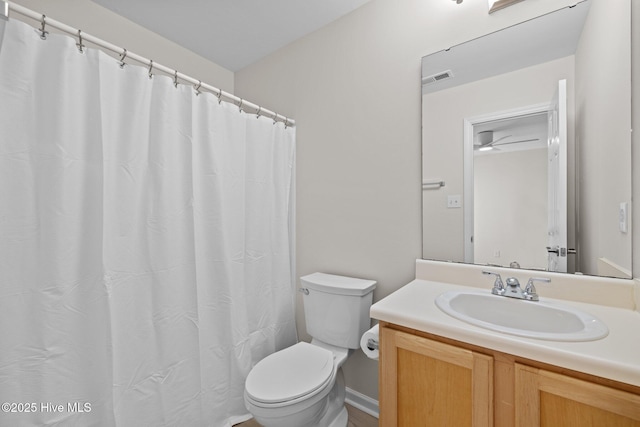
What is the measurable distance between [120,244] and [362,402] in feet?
5.35

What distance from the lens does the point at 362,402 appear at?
1732 millimetres

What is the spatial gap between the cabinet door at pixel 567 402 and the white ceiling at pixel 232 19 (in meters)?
2.00

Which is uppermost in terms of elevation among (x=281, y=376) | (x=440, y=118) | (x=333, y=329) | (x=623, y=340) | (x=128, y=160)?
(x=440, y=118)

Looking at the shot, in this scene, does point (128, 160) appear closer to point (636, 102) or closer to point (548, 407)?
point (548, 407)

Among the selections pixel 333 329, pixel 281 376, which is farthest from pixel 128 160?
pixel 333 329

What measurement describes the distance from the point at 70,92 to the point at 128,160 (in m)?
0.31

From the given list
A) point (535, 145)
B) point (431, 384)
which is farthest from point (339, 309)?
point (535, 145)

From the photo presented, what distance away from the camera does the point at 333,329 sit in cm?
163

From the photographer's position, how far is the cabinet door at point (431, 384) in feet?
2.78

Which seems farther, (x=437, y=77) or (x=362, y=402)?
(x=362, y=402)

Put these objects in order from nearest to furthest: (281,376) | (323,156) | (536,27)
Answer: (536,27)
(281,376)
(323,156)

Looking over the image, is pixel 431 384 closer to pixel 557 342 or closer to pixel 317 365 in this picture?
pixel 557 342

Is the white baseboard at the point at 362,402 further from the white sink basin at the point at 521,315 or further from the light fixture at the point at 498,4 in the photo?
the light fixture at the point at 498,4

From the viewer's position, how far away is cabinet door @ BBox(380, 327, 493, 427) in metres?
0.85
